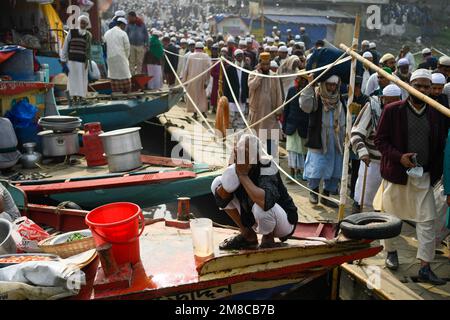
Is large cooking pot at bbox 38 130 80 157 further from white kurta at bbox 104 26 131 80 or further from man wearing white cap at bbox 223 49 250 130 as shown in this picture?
man wearing white cap at bbox 223 49 250 130

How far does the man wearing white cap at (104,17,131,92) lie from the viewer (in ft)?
28.7

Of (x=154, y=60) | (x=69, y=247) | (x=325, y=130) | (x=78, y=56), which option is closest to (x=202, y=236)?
(x=69, y=247)

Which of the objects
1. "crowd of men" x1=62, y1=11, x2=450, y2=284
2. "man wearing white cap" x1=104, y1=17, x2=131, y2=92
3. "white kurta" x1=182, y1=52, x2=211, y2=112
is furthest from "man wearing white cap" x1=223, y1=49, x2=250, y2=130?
"man wearing white cap" x1=104, y1=17, x2=131, y2=92

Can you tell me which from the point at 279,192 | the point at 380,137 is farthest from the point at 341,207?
the point at 279,192

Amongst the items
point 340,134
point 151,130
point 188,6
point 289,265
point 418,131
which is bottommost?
point 151,130

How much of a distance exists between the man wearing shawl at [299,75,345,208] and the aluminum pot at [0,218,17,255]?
375 centimetres

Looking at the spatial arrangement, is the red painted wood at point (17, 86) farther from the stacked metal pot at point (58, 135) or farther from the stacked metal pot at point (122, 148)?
the stacked metal pot at point (122, 148)

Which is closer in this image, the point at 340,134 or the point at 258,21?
the point at 340,134

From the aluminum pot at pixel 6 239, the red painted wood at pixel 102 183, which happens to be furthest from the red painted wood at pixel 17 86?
the aluminum pot at pixel 6 239

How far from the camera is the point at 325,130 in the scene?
236 inches

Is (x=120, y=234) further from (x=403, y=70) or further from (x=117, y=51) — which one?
(x=117, y=51)

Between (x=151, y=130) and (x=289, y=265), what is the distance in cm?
866
